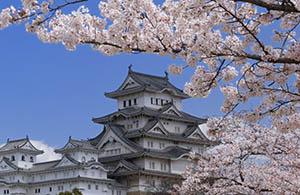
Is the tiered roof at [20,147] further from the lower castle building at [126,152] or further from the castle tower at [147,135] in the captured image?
the castle tower at [147,135]

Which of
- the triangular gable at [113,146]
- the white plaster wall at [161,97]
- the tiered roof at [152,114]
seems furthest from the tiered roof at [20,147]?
the white plaster wall at [161,97]

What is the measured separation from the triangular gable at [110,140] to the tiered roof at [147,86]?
4.72 metres

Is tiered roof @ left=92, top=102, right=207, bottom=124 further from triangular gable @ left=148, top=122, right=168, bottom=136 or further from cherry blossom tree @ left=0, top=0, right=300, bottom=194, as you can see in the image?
cherry blossom tree @ left=0, top=0, right=300, bottom=194

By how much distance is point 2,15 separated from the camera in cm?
703

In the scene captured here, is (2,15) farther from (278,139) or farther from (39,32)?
(278,139)

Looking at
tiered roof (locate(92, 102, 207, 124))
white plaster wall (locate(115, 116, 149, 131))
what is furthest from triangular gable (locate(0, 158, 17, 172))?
white plaster wall (locate(115, 116, 149, 131))

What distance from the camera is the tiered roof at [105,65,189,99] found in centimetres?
5225

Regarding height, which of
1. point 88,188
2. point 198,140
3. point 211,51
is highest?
point 198,140

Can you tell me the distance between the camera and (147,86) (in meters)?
51.8

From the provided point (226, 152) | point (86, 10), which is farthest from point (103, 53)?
point (226, 152)

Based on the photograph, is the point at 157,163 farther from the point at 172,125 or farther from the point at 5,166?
the point at 5,166

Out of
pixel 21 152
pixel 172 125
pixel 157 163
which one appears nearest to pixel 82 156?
pixel 157 163

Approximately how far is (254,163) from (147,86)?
35389 millimetres

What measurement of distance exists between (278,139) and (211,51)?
8.62 meters
